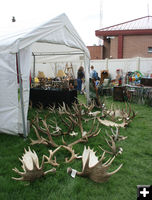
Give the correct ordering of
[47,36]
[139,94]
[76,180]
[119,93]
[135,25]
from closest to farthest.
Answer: [76,180] < [47,36] < [139,94] < [119,93] < [135,25]

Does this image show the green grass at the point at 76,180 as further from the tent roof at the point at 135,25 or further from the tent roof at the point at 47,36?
the tent roof at the point at 135,25

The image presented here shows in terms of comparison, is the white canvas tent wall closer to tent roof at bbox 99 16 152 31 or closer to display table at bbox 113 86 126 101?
display table at bbox 113 86 126 101

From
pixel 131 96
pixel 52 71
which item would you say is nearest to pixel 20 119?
pixel 131 96

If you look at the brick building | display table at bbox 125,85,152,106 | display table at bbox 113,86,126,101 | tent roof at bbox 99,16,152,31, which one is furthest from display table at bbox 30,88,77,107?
tent roof at bbox 99,16,152,31

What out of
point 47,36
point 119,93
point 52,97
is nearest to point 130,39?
point 119,93

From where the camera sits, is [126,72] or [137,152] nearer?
[137,152]

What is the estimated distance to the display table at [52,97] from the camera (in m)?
6.65

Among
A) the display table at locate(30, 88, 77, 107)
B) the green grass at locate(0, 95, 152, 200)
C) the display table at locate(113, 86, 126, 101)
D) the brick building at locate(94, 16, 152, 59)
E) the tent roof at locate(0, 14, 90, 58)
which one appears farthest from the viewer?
the brick building at locate(94, 16, 152, 59)

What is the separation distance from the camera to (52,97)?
6.80 metres

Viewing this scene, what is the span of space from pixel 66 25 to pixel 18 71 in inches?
93.0

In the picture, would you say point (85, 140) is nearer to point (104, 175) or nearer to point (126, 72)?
point (104, 175)

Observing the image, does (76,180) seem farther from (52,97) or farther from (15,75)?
(52,97)

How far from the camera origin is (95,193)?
2.43 m

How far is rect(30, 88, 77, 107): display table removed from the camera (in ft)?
21.8
